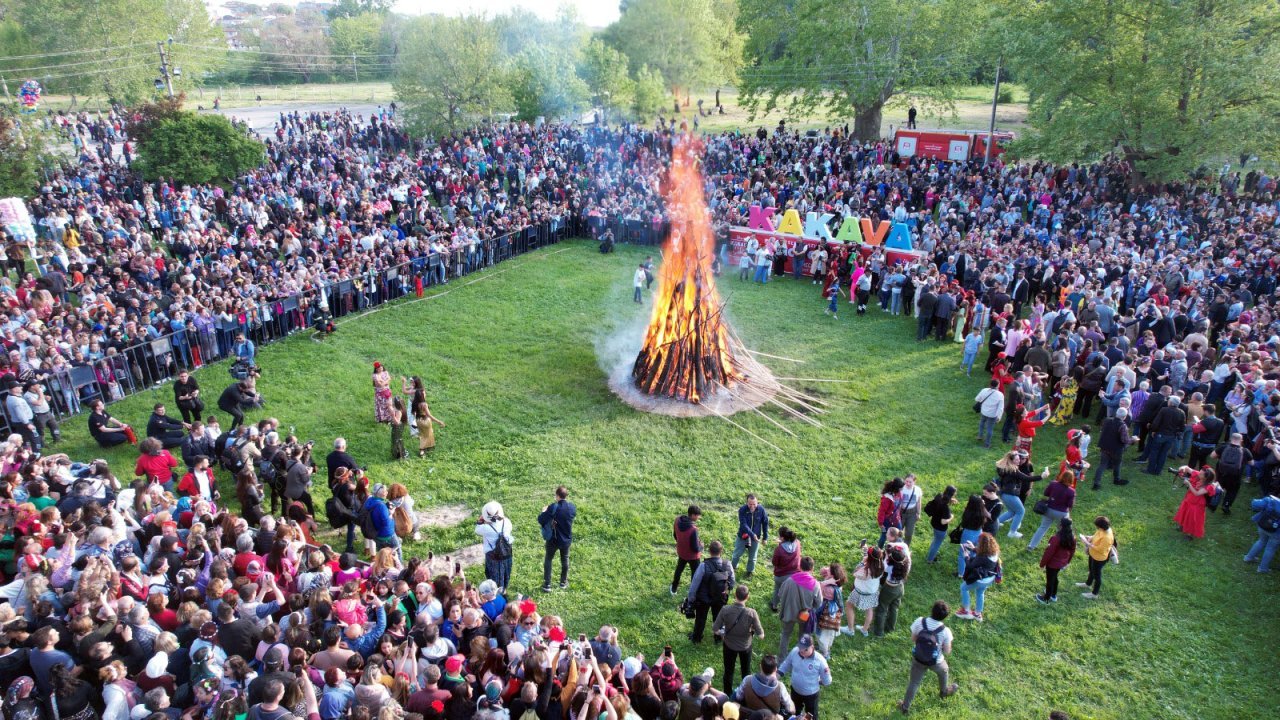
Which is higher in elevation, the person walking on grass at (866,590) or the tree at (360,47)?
the tree at (360,47)

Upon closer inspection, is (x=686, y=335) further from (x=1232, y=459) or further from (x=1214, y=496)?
(x=1232, y=459)

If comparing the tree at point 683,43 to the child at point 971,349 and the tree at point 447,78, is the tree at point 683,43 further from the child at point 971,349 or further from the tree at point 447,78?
the child at point 971,349

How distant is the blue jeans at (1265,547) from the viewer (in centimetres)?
1138

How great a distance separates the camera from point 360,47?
81.4 m

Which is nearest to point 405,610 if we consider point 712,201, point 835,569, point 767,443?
point 835,569

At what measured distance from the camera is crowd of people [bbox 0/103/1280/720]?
7.64m

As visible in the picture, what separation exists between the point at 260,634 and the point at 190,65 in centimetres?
5587

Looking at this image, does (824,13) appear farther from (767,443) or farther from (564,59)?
(767,443)

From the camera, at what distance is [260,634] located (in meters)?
8.03

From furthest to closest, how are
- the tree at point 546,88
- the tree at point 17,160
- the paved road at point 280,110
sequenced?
the paved road at point 280,110 < the tree at point 546,88 < the tree at point 17,160

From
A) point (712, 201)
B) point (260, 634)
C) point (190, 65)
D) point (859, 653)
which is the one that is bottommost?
point (859, 653)

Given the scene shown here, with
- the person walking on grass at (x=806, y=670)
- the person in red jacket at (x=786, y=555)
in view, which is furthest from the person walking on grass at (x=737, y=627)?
the person in red jacket at (x=786, y=555)

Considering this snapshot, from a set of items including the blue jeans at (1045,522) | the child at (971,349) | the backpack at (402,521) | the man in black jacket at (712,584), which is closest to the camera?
the man in black jacket at (712,584)

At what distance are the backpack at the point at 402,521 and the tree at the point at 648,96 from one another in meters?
46.3
